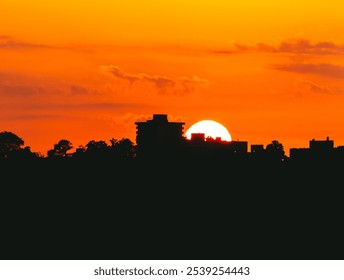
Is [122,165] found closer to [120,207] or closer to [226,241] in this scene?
[120,207]

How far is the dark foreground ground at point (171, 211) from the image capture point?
474ft

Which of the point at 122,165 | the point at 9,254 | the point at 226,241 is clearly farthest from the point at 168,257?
the point at 122,165

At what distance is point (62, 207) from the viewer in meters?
171

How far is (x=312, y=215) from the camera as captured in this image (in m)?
162

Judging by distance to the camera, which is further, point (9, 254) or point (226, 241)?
point (226, 241)

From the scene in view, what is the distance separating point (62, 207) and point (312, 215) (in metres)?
36.4

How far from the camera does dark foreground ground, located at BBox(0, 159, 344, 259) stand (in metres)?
144

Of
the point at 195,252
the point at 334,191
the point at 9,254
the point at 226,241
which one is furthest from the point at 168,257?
the point at 334,191

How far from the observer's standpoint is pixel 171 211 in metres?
172
